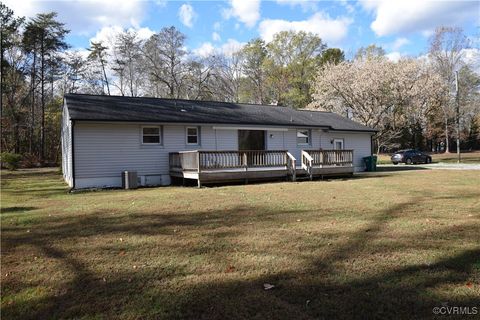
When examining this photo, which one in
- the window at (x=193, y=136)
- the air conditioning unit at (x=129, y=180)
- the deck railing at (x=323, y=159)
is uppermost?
the window at (x=193, y=136)

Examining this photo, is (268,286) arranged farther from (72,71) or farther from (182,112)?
(72,71)

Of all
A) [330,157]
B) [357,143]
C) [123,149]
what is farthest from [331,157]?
[123,149]

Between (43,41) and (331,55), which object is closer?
(43,41)

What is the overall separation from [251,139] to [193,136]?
3.48m

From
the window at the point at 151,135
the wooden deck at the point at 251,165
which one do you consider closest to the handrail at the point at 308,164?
the wooden deck at the point at 251,165

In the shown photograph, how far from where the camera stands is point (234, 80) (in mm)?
48781

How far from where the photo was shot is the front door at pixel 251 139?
1953cm

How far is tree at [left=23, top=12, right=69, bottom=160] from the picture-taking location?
36.9m

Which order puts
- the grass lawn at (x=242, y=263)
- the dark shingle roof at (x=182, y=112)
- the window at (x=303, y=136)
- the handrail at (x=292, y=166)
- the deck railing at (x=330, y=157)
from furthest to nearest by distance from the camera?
the window at (x=303, y=136), the deck railing at (x=330, y=157), the handrail at (x=292, y=166), the dark shingle roof at (x=182, y=112), the grass lawn at (x=242, y=263)

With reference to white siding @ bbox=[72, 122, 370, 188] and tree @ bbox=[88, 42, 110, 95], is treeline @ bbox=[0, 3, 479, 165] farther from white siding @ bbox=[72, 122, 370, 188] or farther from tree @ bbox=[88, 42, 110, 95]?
white siding @ bbox=[72, 122, 370, 188]

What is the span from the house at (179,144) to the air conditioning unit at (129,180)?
0.78 metres

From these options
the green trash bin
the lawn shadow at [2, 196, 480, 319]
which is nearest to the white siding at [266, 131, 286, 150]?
the green trash bin

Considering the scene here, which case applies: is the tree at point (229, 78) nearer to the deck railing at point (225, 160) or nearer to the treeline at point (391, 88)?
the treeline at point (391, 88)

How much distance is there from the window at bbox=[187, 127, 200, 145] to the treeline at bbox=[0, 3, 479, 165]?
846 inches
